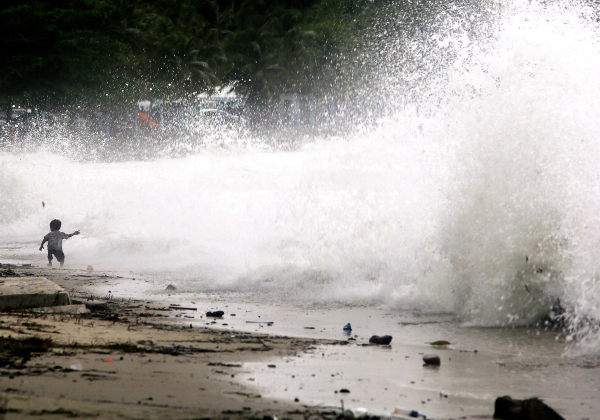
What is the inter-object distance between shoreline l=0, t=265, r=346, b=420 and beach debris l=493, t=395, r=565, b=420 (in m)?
0.96

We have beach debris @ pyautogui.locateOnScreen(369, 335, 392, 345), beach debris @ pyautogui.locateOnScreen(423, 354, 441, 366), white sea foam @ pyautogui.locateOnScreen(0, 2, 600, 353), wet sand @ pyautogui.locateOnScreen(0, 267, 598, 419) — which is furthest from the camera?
white sea foam @ pyautogui.locateOnScreen(0, 2, 600, 353)

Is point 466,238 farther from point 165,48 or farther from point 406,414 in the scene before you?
point 165,48

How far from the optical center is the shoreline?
4359 mm

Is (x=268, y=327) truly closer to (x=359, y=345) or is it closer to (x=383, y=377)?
(x=359, y=345)

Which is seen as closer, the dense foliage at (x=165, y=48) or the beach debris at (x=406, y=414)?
the beach debris at (x=406, y=414)

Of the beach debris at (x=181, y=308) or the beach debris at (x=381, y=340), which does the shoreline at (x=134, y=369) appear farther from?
the beach debris at (x=181, y=308)

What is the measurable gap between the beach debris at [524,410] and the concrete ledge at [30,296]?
16.5 ft

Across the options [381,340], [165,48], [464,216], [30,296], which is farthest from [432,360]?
[165,48]

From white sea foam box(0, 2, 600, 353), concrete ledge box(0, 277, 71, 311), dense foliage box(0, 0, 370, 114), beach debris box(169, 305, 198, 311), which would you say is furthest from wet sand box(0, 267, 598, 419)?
dense foliage box(0, 0, 370, 114)

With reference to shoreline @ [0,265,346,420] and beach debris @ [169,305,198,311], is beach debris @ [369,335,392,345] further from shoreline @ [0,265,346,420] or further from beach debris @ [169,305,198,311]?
beach debris @ [169,305,198,311]

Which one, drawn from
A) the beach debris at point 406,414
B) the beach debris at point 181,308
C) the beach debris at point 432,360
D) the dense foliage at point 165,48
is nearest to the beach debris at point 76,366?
the beach debris at point 406,414

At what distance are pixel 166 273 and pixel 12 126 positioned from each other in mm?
32765

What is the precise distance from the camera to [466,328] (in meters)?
8.23

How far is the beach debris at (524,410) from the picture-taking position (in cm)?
427
